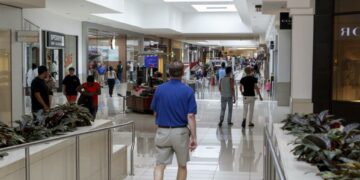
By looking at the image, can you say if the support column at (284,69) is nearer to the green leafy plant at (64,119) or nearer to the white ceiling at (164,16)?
the white ceiling at (164,16)

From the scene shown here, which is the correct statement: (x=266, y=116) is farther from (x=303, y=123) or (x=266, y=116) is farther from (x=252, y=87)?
(x=303, y=123)

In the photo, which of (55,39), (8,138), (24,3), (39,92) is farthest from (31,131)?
(55,39)

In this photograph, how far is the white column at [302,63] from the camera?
12.1 metres

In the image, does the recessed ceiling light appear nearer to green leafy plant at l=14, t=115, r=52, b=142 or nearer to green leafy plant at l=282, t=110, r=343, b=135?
green leafy plant at l=282, t=110, r=343, b=135

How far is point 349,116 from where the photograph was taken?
39.8ft

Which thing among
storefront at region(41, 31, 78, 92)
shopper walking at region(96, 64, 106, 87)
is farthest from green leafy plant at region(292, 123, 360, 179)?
shopper walking at region(96, 64, 106, 87)

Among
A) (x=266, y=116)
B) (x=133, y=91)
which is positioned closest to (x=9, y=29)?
(x=133, y=91)

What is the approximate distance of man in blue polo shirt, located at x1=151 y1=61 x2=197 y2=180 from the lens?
6184 mm

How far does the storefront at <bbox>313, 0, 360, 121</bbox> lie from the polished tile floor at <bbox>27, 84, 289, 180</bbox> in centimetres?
195

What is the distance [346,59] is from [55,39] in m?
14.9

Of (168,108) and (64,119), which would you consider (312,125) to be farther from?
(64,119)

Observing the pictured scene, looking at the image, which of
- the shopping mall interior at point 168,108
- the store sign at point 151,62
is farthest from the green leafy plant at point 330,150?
the store sign at point 151,62

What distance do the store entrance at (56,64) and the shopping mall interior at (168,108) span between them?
0.06 metres

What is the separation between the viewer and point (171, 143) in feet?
20.3
